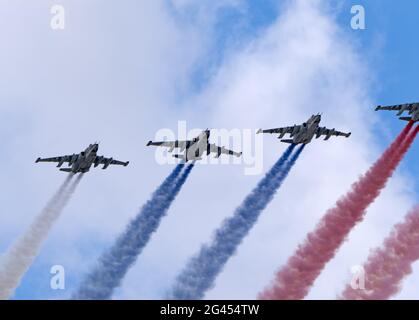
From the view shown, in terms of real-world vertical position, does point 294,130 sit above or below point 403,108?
below

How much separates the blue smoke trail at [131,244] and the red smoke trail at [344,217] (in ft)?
66.5

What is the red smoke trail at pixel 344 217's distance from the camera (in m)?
154

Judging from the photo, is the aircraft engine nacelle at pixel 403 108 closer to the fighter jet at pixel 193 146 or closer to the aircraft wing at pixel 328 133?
the aircraft wing at pixel 328 133

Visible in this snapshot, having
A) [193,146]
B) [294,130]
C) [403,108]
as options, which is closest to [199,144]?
[193,146]

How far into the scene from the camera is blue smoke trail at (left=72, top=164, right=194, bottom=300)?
158000 millimetres

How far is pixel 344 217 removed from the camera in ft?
514

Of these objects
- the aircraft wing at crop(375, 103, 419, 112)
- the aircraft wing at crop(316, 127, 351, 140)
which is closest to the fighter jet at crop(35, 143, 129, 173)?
the aircraft wing at crop(316, 127, 351, 140)

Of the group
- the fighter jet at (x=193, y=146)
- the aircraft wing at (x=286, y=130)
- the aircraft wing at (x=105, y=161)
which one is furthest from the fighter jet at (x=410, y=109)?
the aircraft wing at (x=105, y=161)

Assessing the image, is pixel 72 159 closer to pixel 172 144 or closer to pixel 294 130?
pixel 172 144

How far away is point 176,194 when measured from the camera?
164875 mm

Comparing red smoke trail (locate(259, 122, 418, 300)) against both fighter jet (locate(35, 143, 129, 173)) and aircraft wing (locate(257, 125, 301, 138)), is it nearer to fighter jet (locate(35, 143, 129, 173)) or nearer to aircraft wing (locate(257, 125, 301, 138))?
aircraft wing (locate(257, 125, 301, 138))

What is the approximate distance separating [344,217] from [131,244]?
1139 inches
